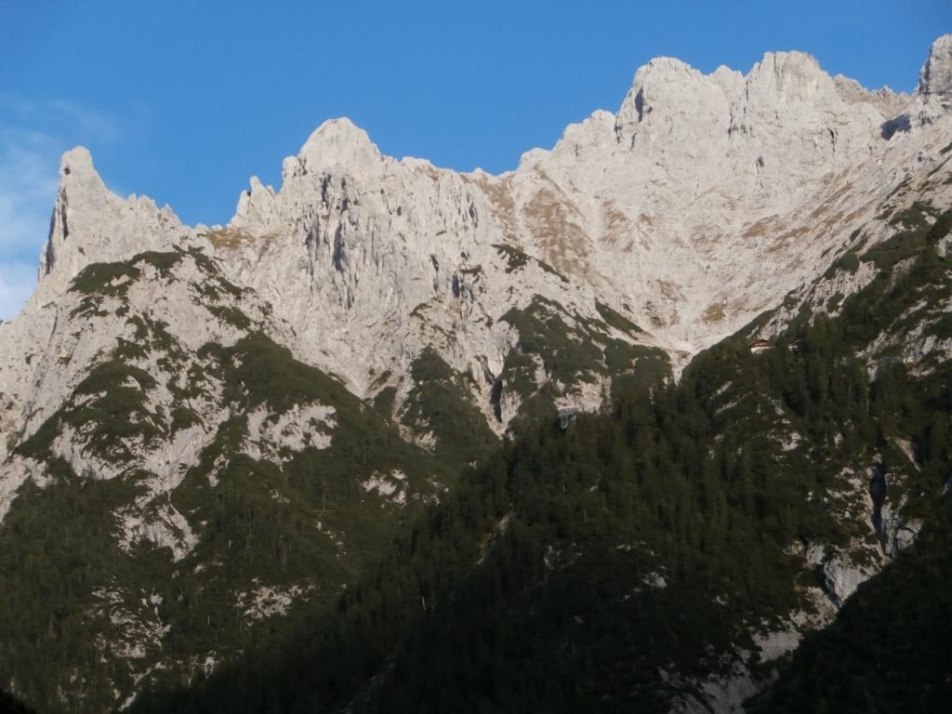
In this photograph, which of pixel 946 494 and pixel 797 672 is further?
pixel 946 494

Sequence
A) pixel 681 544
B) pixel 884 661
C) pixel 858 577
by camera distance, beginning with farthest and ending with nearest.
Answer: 1. pixel 681 544
2. pixel 858 577
3. pixel 884 661

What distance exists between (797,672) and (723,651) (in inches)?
444

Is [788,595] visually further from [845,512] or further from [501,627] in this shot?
[501,627]

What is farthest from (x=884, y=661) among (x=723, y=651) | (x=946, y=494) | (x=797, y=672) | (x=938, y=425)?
(x=938, y=425)

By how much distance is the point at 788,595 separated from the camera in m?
182

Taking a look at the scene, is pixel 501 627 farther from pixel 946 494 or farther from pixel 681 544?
pixel 946 494

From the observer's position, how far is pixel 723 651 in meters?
170

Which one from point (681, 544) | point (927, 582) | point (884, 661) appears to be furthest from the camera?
point (681, 544)

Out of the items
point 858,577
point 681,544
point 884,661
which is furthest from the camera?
point 681,544

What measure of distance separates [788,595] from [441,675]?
4619cm

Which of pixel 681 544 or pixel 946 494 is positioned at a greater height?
pixel 681 544

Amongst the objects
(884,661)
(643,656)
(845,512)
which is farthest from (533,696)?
(845,512)

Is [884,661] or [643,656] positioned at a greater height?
[643,656]

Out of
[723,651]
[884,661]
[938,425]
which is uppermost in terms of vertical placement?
[938,425]
